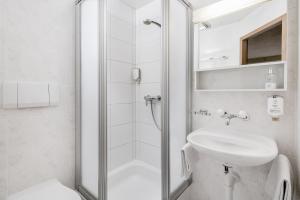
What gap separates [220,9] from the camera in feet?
4.26

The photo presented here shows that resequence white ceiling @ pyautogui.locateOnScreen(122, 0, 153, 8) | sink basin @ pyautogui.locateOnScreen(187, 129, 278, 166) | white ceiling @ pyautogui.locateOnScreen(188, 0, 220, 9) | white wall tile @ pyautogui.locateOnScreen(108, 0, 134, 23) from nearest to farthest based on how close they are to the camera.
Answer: sink basin @ pyautogui.locateOnScreen(187, 129, 278, 166), white ceiling @ pyautogui.locateOnScreen(188, 0, 220, 9), white wall tile @ pyautogui.locateOnScreen(108, 0, 134, 23), white ceiling @ pyautogui.locateOnScreen(122, 0, 153, 8)

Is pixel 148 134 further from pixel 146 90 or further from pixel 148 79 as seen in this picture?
pixel 148 79

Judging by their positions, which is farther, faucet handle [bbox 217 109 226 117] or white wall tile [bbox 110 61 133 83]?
white wall tile [bbox 110 61 133 83]

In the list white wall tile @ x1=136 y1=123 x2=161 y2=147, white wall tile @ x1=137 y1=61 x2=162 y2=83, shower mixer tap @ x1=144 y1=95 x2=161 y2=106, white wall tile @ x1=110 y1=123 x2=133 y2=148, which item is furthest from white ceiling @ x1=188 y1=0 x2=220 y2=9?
white wall tile @ x1=110 y1=123 x2=133 y2=148

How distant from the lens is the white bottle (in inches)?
41.9

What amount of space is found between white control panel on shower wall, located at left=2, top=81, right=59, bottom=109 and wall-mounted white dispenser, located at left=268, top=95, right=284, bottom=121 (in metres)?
1.68

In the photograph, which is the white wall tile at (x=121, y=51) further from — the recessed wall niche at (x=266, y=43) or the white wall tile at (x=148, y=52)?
the recessed wall niche at (x=266, y=43)

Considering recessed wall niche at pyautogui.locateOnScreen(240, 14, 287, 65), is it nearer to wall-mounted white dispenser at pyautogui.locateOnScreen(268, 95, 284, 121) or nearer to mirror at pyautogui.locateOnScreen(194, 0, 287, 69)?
mirror at pyautogui.locateOnScreen(194, 0, 287, 69)

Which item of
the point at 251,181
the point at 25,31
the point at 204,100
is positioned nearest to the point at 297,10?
the point at 204,100

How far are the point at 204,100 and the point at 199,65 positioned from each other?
326mm

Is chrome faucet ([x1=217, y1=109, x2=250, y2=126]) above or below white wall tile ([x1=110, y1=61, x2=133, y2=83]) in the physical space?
below

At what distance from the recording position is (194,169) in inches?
59.9

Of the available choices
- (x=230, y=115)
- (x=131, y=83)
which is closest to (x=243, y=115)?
(x=230, y=115)

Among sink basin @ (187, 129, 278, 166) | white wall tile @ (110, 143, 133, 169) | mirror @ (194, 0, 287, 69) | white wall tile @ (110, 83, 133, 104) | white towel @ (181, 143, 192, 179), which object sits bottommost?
white wall tile @ (110, 143, 133, 169)
